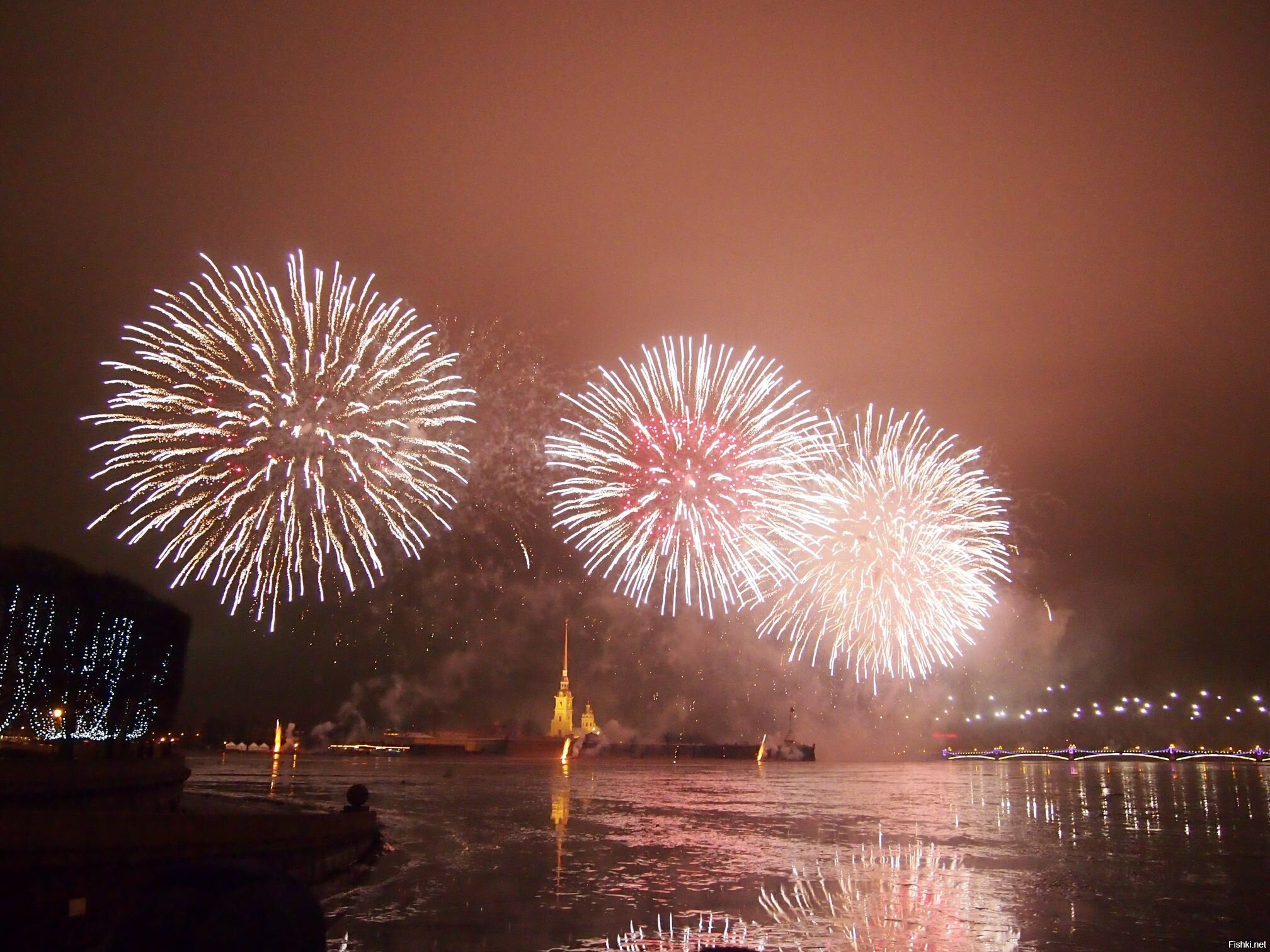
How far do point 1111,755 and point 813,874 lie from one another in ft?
483

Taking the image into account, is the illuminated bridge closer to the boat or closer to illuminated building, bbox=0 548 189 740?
the boat

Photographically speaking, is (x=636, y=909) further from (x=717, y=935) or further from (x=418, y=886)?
(x=418, y=886)

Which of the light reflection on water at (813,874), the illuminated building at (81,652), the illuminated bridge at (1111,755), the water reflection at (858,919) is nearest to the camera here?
the water reflection at (858,919)

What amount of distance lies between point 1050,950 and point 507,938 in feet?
22.3

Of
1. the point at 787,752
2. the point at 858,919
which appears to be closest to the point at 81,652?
the point at 858,919

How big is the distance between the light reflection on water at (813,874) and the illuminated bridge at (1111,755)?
114 m

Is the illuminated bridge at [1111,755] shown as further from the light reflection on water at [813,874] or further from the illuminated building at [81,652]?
the illuminated building at [81,652]

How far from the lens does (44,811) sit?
12641mm

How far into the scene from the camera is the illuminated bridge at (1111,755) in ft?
455

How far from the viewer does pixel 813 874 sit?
1809 centimetres

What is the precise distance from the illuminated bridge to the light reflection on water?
374 feet

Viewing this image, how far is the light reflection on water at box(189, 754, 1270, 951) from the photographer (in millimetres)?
12836

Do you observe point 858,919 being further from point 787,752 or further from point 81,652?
point 787,752

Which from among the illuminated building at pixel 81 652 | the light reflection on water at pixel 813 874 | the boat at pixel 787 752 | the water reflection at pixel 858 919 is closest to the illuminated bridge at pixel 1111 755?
the boat at pixel 787 752
